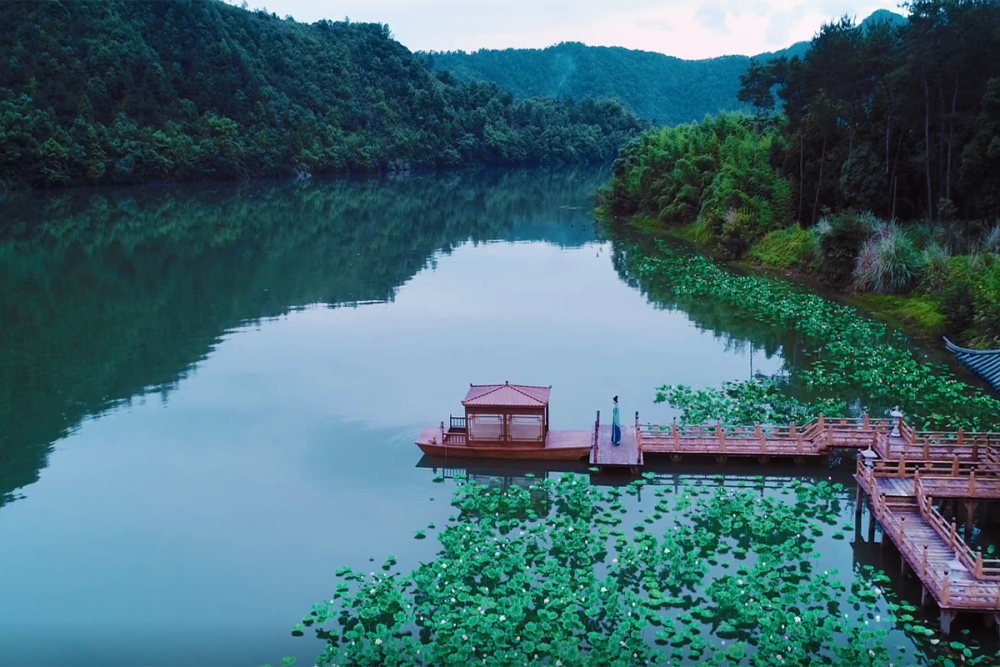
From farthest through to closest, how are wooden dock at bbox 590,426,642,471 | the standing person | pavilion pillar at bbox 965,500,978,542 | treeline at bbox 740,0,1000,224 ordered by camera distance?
treeline at bbox 740,0,1000,224 → the standing person → wooden dock at bbox 590,426,642,471 → pavilion pillar at bbox 965,500,978,542

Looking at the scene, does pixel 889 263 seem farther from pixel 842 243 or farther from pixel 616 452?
pixel 616 452

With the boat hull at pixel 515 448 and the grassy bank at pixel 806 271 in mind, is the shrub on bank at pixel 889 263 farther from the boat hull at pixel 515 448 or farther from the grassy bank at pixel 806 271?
the boat hull at pixel 515 448

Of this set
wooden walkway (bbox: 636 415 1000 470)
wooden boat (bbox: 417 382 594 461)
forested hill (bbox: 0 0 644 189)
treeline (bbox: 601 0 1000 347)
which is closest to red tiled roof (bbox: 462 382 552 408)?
wooden boat (bbox: 417 382 594 461)

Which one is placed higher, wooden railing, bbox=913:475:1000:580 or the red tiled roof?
the red tiled roof

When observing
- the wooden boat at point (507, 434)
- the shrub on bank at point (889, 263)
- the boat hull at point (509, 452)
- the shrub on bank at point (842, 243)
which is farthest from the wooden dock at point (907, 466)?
the shrub on bank at point (842, 243)

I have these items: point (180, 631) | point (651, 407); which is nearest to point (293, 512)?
point (180, 631)

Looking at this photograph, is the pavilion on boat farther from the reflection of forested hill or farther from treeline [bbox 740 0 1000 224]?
treeline [bbox 740 0 1000 224]
